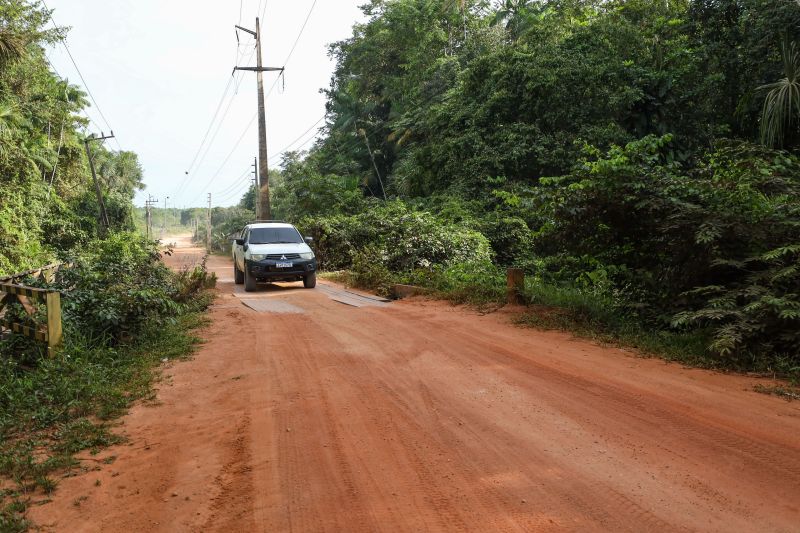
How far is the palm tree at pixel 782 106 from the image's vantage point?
501 inches

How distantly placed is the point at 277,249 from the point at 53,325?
7.72 metres

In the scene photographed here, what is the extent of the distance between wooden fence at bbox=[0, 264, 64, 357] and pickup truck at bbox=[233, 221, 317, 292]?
21.0 feet

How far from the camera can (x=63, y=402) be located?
527 cm

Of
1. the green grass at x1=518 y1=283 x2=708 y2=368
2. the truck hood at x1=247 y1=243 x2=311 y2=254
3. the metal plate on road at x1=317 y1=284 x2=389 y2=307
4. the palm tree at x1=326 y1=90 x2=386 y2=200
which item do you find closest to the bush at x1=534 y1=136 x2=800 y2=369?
the green grass at x1=518 y1=283 x2=708 y2=368

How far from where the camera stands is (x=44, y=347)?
6.88 m

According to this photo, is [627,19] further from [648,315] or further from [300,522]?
[300,522]

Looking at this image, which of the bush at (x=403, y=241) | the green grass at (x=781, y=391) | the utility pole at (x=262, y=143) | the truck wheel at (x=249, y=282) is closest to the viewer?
the green grass at (x=781, y=391)

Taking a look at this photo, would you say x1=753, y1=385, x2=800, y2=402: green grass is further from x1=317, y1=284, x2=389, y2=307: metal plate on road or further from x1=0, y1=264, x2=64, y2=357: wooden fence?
x1=0, y1=264, x2=64, y2=357: wooden fence

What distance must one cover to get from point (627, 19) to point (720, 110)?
6108 mm

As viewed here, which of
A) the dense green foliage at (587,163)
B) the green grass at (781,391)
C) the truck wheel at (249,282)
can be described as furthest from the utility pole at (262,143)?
the green grass at (781,391)

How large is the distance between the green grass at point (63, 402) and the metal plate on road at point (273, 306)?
9.14 ft

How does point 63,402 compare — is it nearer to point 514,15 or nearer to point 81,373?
point 81,373

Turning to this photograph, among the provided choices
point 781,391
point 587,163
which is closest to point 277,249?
point 587,163

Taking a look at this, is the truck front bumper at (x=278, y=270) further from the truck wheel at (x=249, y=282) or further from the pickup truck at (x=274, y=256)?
the truck wheel at (x=249, y=282)
